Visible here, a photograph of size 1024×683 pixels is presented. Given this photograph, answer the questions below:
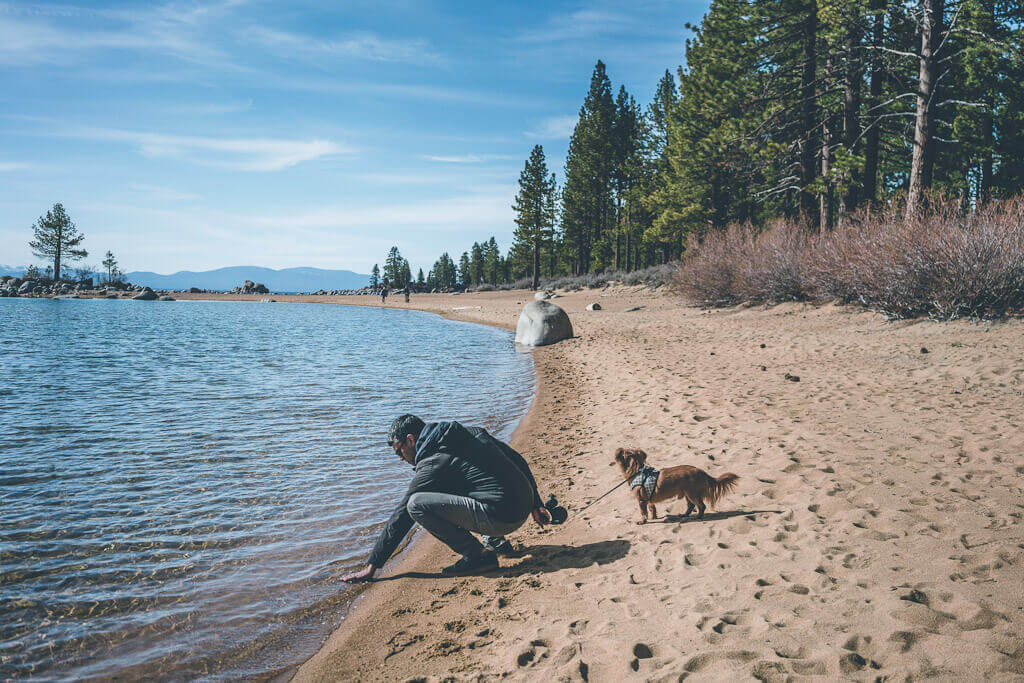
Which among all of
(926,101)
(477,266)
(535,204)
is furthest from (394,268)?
(926,101)

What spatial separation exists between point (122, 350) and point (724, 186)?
31281 mm

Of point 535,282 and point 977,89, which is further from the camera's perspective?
point 535,282

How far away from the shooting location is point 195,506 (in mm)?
6262

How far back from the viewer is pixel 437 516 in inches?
173

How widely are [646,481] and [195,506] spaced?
202 inches

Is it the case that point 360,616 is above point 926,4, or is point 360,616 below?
below

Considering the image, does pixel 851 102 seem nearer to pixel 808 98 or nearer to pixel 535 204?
pixel 808 98

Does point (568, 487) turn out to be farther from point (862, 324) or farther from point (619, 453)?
point (862, 324)

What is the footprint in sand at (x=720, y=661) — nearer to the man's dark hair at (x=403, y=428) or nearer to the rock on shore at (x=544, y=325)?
the man's dark hair at (x=403, y=428)

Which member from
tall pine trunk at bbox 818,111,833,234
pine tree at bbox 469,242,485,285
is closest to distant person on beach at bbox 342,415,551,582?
tall pine trunk at bbox 818,111,833,234

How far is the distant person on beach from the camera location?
4305 millimetres

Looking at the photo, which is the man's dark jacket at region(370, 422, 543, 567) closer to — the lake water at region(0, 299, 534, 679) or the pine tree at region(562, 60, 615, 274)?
the lake water at region(0, 299, 534, 679)

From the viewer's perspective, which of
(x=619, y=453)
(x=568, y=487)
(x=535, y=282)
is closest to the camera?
(x=619, y=453)

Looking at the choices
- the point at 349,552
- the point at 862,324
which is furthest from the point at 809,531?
the point at 862,324
